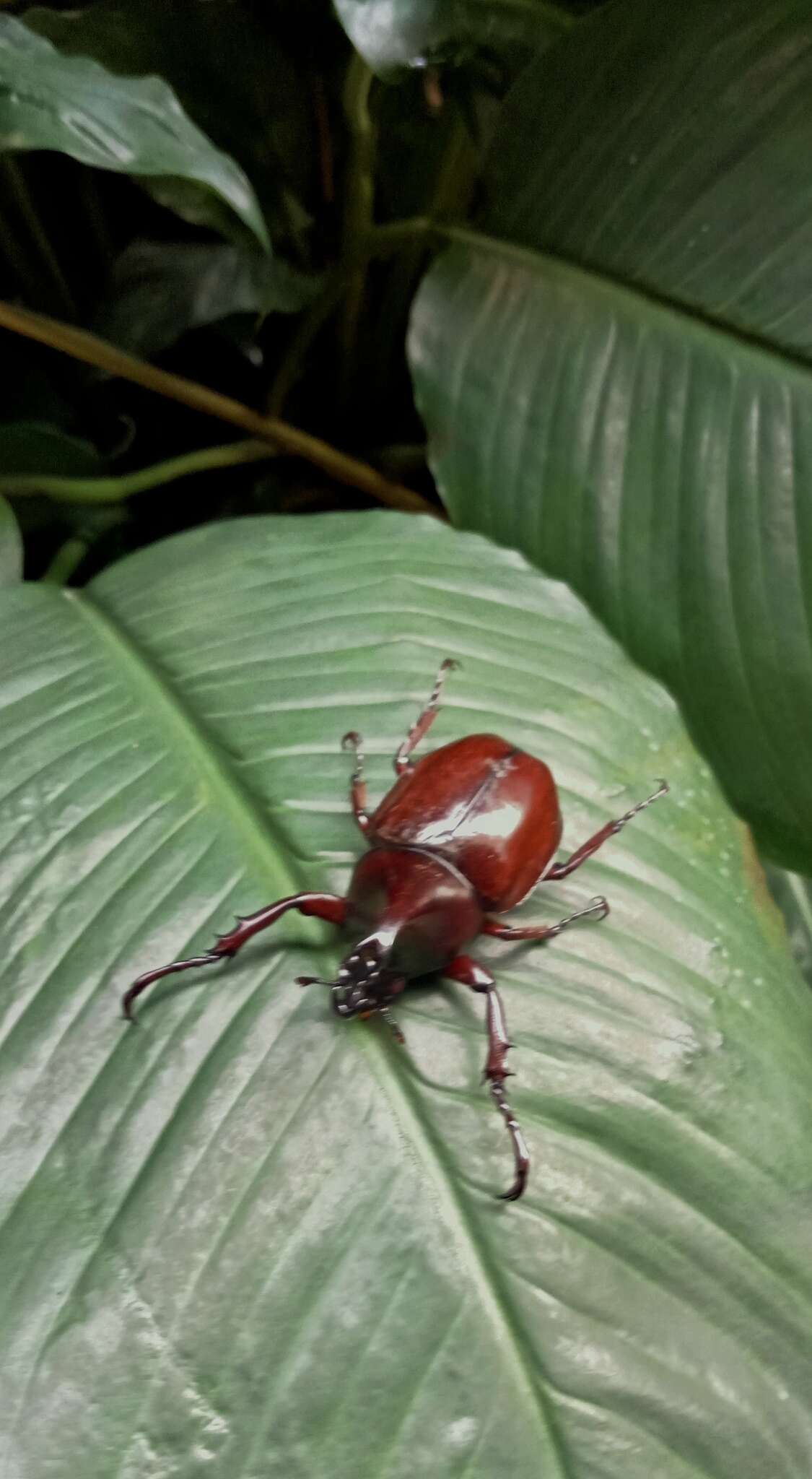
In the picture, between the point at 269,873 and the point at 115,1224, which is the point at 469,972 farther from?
the point at 115,1224

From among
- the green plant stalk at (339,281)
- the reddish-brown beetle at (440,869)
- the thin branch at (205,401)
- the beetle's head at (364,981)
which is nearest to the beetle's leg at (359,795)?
the reddish-brown beetle at (440,869)

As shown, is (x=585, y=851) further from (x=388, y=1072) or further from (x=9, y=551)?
(x=9, y=551)

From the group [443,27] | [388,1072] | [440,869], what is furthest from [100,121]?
[388,1072]

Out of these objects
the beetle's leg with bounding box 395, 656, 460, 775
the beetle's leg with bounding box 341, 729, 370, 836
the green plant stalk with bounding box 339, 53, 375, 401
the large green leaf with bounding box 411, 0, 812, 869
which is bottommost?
the beetle's leg with bounding box 341, 729, 370, 836

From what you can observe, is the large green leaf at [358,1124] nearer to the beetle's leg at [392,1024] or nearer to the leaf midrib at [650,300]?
the beetle's leg at [392,1024]

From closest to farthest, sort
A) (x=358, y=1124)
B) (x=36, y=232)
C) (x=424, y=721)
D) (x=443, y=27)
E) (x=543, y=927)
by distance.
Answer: (x=358, y=1124), (x=543, y=927), (x=424, y=721), (x=443, y=27), (x=36, y=232)

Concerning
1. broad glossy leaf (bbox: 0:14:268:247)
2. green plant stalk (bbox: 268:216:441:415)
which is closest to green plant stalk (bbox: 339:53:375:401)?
green plant stalk (bbox: 268:216:441:415)

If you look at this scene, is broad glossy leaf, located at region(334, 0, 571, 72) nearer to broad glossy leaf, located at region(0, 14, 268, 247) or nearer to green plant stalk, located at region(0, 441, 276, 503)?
broad glossy leaf, located at region(0, 14, 268, 247)

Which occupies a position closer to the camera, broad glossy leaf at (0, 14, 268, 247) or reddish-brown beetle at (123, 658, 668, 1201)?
reddish-brown beetle at (123, 658, 668, 1201)
